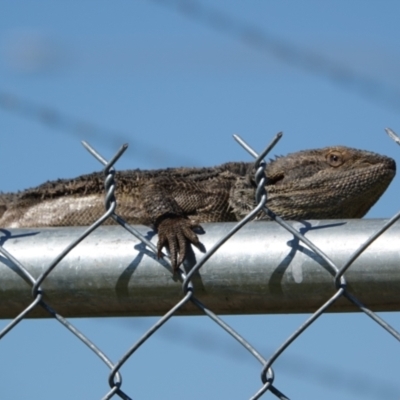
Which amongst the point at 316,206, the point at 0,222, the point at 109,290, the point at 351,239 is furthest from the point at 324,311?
the point at 0,222

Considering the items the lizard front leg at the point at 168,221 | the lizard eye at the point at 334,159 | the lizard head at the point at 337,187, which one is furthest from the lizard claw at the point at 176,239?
the lizard eye at the point at 334,159

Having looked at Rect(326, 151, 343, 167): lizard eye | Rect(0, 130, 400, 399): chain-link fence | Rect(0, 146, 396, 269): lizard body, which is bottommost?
Rect(0, 130, 400, 399): chain-link fence

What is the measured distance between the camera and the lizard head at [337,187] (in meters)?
6.97

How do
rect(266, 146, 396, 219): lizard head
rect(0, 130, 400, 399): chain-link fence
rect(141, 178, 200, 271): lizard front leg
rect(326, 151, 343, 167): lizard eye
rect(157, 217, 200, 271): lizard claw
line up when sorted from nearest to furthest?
rect(0, 130, 400, 399): chain-link fence → rect(157, 217, 200, 271): lizard claw → rect(141, 178, 200, 271): lizard front leg → rect(266, 146, 396, 219): lizard head → rect(326, 151, 343, 167): lizard eye

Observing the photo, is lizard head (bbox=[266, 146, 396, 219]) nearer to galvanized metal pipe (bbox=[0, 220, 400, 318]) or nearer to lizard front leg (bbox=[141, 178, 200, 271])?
lizard front leg (bbox=[141, 178, 200, 271])

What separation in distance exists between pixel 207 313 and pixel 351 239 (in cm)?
64

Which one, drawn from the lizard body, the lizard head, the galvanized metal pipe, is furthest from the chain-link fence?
the lizard head

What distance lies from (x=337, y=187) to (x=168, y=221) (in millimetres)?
1548

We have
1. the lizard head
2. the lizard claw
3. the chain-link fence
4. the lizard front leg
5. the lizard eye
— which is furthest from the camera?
the lizard eye

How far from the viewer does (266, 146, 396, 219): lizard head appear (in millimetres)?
6973

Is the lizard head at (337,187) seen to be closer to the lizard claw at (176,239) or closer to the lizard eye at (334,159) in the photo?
the lizard eye at (334,159)

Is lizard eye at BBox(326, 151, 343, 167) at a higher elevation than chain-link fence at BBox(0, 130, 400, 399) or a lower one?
higher

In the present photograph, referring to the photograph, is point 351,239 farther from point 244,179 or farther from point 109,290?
point 244,179

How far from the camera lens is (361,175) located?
6980mm
